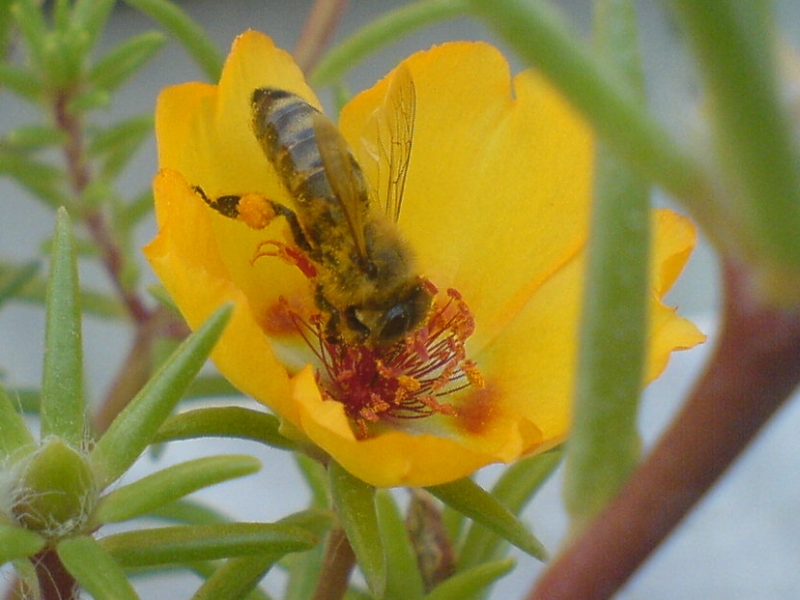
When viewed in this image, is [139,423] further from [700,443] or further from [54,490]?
[700,443]

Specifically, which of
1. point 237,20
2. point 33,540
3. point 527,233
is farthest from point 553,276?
point 237,20

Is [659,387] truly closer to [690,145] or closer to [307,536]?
[307,536]

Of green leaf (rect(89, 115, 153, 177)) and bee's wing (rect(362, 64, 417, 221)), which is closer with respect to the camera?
bee's wing (rect(362, 64, 417, 221))

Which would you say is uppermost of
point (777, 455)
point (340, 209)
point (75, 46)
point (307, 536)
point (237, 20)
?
point (237, 20)

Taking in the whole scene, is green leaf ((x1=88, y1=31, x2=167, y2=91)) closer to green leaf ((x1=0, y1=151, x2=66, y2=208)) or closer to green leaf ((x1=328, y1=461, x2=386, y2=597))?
green leaf ((x1=0, y1=151, x2=66, y2=208))

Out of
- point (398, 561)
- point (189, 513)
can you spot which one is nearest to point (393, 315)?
point (398, 561)

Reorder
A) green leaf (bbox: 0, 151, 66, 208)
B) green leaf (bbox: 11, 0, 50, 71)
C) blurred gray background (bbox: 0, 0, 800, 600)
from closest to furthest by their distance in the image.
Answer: green leaf (bbox: 11, 0, 50, 71) < green leaf (bbox: 0, 151, 66, 208) < blurred gray background (bbox: 0, 0, 800, 600)

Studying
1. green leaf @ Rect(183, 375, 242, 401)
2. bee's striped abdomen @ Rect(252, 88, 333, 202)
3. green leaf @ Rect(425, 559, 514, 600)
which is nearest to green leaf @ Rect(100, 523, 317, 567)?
green leaf @ Rect(425, 559, 514, 600)
